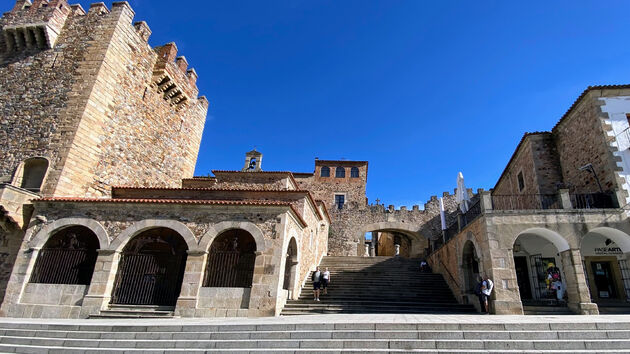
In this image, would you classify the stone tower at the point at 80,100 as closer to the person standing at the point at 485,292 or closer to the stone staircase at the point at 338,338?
the stone staircase at the point at 338,338

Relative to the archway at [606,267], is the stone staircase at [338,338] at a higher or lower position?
lower

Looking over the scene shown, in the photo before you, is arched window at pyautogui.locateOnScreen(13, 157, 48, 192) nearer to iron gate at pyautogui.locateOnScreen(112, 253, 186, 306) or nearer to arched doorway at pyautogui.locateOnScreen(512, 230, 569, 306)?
iron gate at pyautogui.locateOnScreen(112, 253, 186, 306)

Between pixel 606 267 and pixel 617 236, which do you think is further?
pixel 606 267

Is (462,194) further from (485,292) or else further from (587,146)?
(485,292)

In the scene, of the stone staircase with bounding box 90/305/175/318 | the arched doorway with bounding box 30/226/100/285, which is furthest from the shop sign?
the arched doorway with bounding box 30/226/100/285

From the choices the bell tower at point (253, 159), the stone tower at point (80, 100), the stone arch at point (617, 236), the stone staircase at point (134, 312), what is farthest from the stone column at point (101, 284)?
the stone arch at point (617, 236)

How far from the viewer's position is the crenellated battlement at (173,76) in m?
16.2

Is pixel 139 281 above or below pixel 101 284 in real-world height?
above

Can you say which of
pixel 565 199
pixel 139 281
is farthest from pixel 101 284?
pixel 565 199

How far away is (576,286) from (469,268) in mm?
3081

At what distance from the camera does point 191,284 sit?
31.2 ft

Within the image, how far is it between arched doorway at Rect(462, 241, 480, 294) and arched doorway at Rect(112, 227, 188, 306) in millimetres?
10291

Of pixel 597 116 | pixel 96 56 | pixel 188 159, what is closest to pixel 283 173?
pixel 188 159

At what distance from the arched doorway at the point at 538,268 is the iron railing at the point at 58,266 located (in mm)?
15447
